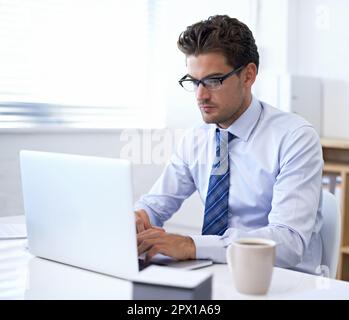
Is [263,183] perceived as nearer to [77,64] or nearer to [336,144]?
[336,144]

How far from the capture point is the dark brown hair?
5.60 feet

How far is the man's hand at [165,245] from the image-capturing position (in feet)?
4.26

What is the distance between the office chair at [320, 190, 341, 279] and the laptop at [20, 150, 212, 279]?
0.47 metres

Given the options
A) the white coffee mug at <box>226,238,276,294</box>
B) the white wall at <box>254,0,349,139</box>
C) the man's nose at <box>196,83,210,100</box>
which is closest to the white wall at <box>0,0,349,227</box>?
the white wall at <box>254,0,349,139</box>

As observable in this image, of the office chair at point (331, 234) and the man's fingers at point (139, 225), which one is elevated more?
the man's fingers at point (139, 225)

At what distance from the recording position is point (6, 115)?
113 inches

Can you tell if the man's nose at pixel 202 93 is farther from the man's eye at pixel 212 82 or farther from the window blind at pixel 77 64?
the window blind at pixel 77 64

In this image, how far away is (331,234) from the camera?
1.63 m

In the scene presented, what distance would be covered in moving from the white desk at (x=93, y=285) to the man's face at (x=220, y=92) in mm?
575

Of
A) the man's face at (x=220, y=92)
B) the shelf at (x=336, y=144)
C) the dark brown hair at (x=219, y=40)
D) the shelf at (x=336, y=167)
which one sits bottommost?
the shelf at (x=336, y=167)

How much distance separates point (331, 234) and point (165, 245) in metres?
0.57

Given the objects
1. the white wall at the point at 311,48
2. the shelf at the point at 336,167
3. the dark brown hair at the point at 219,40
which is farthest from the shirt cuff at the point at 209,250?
the white wall at the point at 311,48

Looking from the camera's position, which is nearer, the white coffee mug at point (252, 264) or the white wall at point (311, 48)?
the white coffee mug at point (252, 264)

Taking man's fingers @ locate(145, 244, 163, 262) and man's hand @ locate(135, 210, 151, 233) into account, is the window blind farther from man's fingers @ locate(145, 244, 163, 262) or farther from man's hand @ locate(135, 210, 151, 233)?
man's fingers @ locate(145, 244, 163, 262)
